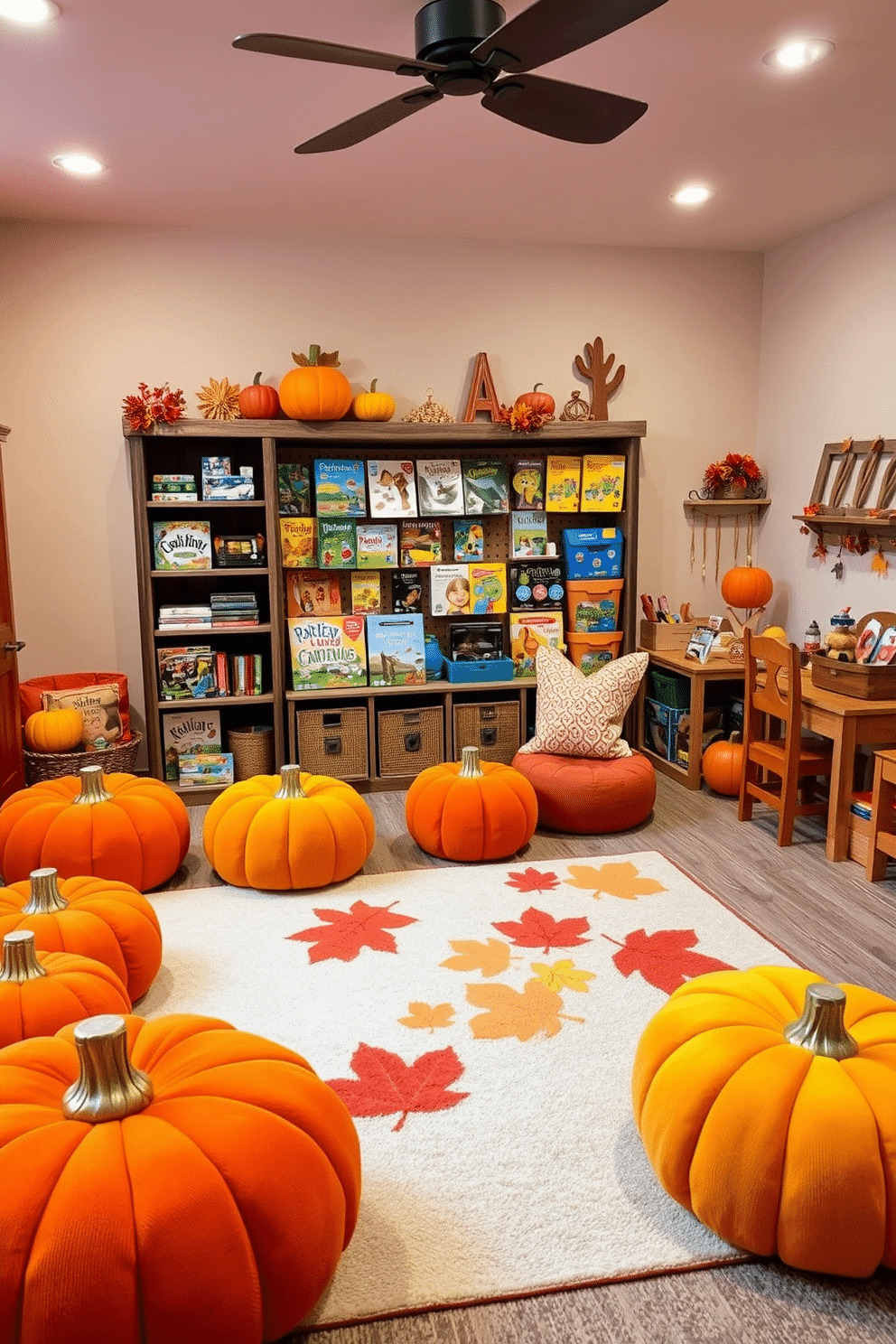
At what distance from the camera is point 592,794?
12.7 feet

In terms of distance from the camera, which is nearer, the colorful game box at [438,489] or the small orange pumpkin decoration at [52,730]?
the small orange pumpkin decoration at [52,730]

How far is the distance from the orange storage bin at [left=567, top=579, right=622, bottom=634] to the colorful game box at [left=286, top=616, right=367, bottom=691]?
1083mm

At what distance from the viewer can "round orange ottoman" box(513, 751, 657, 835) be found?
12.7 ft

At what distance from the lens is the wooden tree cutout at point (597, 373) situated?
4.96m

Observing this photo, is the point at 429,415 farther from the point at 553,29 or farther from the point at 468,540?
the point at 553,29

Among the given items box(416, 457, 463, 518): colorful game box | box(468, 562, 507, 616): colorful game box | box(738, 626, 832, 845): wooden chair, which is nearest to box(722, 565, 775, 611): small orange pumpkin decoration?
box(738, 626, 832, 845): wooden chair

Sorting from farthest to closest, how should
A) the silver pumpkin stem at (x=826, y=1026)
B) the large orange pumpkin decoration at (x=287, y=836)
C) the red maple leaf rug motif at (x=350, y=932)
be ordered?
the large orange pumpkin decoration at (x=287, y=836)
the red maple leaf rug motif at (x=350, y=932)
the silver pumpkin stem at (x=826, y=1026)

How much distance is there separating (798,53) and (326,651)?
2965 millimetres

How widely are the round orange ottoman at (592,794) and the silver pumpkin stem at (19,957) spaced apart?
223 cm

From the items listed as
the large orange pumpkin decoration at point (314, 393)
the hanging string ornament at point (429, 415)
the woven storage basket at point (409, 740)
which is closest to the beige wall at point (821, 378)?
the hanging string ornament at point (429, 415)

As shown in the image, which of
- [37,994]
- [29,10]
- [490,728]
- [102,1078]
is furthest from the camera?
[490,728]

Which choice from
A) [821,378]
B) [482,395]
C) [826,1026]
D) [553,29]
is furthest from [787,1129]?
[821,378]

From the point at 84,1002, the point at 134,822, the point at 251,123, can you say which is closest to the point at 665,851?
the point at 134,822

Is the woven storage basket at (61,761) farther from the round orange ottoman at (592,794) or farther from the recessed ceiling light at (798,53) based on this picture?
the recessed ceiling light at (798,53)
